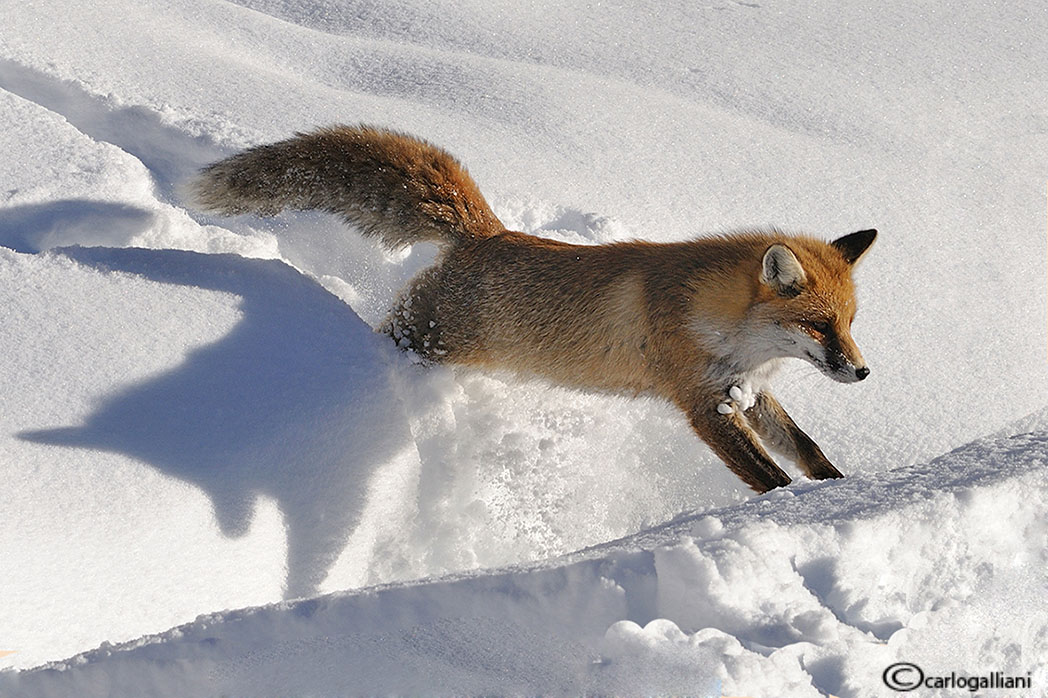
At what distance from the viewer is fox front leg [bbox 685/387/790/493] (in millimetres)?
3650

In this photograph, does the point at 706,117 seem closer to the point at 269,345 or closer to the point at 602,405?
the point at 602,405

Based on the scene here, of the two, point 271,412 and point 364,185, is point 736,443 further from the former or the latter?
point 364,185

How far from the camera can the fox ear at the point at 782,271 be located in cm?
339

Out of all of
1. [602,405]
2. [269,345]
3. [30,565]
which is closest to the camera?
[30,565]

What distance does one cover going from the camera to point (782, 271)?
3.45 metres

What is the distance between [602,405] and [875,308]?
58.1 inches

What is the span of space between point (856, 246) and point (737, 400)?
2.51 ft

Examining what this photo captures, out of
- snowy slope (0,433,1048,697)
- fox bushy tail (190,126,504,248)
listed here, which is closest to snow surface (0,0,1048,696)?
snowy slope (0,433,1048,697)

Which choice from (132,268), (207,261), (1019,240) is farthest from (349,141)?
(1019,240)

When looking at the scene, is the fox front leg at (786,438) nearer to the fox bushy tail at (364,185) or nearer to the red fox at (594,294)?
the red fox at (594,294)

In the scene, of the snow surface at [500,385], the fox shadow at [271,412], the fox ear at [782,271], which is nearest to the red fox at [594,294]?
the fox ear at [782,271]

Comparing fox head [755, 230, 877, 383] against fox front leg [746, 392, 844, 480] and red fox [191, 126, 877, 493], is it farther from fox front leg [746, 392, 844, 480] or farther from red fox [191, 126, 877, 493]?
fox front leg [746, 392, 844, 480]

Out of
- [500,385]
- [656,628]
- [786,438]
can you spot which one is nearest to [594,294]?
[500,385]

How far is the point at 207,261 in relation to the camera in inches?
163
